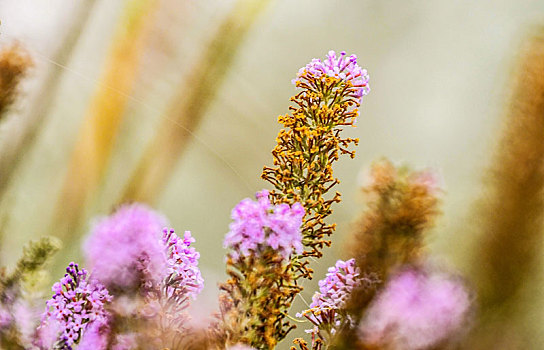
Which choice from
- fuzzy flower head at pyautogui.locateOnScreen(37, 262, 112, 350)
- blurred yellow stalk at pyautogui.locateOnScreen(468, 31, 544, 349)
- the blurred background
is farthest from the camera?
the blurred background

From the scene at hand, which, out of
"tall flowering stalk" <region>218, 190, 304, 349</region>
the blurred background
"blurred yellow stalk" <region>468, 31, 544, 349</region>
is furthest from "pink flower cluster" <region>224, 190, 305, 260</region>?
the blurred background

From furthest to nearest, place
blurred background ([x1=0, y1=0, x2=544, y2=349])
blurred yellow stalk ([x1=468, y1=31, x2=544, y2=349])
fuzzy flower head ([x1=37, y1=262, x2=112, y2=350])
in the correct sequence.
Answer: blurred background ([x1=0, y1=0, x2=544, y2=349]) < fuzzy flower head ([x1=37, y1=262, x2=112, y2=350]) < blurred yellow stalk ([x1=468, y1=31, x2=544, y2=349])

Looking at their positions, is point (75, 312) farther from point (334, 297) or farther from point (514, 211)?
point (514, 211)

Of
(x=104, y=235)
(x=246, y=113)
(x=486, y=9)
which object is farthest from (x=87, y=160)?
(x=486, y=9)

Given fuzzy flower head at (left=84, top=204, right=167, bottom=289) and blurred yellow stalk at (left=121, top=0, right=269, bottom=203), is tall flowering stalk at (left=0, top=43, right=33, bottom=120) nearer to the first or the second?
fuzzy flower head at (left=84, top=204, right=167, bottom=289)

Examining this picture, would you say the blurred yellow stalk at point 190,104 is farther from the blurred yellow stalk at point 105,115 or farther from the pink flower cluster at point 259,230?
the pink flower cluster at point 259,230

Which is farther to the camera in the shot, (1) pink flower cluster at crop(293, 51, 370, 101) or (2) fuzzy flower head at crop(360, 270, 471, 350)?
(1) pink flower cluster at crop(293, 51, 370, 101)

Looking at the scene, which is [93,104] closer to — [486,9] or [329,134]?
[329,134]
